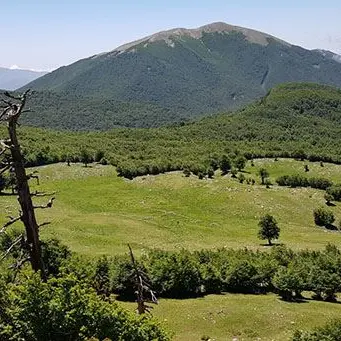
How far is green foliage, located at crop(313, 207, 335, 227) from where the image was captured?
13635cm

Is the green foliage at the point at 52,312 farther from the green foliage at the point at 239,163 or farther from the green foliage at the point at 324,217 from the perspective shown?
the green foliage at the point at 239,163

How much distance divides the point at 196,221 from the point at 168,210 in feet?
36.8

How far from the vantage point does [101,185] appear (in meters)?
162

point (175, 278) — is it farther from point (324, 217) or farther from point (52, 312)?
point (324, 217)

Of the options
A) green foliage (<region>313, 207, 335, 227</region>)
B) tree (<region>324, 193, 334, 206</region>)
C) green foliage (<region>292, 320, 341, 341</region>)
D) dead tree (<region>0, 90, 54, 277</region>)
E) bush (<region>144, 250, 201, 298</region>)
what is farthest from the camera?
tree (<region>324, 193, 334, 206</region>)

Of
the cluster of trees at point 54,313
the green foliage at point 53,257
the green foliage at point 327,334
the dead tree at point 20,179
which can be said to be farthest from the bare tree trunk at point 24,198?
the green foliage at point 53,257

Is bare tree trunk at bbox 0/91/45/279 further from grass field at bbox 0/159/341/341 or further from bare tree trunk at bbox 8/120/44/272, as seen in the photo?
grass field at bbox 0/159/341/341

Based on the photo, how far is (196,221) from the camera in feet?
431

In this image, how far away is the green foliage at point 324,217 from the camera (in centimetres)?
13635

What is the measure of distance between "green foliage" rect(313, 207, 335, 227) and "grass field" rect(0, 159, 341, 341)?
9.24 ft

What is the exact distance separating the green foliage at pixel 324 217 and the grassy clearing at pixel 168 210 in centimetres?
279

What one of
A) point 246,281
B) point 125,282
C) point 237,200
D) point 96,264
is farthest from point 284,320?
point 237,200

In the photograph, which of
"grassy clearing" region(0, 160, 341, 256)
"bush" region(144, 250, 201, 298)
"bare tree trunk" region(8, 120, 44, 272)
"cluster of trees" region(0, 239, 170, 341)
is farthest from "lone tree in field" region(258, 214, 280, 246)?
"bare tree trunk" region(8, 120, 44, 272)

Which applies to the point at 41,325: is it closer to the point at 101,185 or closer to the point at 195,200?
the point at 195,200
